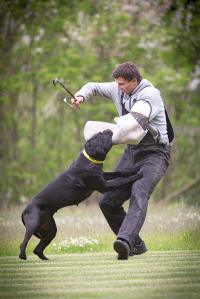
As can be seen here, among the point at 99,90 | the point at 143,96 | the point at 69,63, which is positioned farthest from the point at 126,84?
the point at 69,63

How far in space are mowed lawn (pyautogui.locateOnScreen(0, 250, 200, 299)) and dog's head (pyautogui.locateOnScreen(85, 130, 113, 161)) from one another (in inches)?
39.4

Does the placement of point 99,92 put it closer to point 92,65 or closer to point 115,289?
point 115,289

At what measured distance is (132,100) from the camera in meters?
4.13

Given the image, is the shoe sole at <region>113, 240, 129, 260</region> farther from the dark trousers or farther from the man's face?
the man's face

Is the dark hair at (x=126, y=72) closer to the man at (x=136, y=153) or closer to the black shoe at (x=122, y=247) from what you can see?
the man at (x=136, y=153)

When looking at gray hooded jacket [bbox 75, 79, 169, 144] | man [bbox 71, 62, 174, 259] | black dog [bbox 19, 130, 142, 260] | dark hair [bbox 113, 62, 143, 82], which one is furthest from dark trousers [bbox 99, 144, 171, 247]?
dark hair [bbox 113, 62, 143, 82]

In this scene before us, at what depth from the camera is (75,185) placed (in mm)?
4117

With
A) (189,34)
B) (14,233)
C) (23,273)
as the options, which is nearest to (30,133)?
(189,34)

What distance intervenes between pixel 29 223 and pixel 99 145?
101 centimetres

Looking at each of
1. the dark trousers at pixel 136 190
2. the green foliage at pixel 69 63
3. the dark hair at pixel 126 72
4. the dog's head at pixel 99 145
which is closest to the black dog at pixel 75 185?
the dog's head at pixel 99 145

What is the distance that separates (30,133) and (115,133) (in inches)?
448

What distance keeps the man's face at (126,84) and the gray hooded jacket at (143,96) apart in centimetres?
5

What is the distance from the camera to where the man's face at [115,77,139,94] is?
13.2 feet

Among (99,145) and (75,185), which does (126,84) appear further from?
(75,185)
